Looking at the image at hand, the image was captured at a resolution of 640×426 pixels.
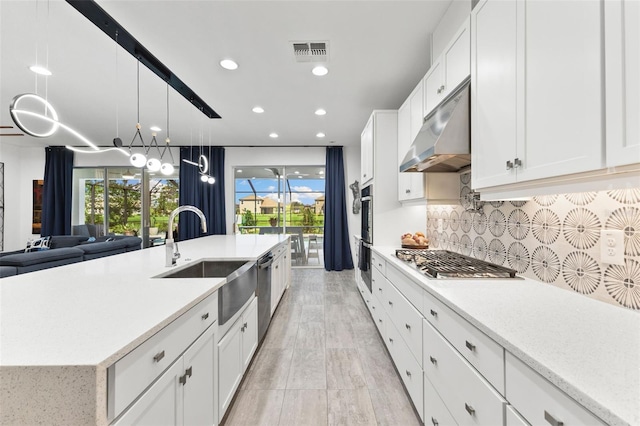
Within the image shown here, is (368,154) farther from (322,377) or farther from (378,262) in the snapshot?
(322,377)

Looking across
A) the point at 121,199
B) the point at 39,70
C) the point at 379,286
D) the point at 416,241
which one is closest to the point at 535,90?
the point at 416,241

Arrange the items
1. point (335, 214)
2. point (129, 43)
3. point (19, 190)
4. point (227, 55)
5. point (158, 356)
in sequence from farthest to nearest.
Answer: point (19, 190) < point (335, 214) < point (227, 55) < point (129, 43) < point (158, 356)

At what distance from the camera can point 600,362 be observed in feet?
2.19

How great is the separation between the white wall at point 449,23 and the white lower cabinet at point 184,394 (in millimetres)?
2481

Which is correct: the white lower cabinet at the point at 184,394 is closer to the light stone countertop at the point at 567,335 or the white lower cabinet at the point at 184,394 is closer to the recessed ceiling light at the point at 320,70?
the light stone countertop at the point at 567,335

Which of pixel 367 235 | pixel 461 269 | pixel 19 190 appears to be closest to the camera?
pixel 461 269

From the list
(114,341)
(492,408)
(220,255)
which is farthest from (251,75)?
(492,408)

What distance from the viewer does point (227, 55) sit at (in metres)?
2.53

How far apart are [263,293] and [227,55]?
2315 millimetres

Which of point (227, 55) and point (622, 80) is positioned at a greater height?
point (227, 55)

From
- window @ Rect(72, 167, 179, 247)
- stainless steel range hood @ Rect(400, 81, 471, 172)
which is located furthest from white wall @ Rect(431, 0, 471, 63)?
window @ Rect(72, 167, 179, 247)

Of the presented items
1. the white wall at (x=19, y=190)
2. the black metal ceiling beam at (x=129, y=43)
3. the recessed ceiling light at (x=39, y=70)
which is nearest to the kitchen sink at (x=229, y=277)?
the black metal ceiling beam at (x=129, y=43)

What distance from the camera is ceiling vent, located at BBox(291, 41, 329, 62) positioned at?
235cm

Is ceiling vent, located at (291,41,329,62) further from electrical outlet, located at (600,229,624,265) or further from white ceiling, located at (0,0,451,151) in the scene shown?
electrical outlet, located at (600,229,624,265)
